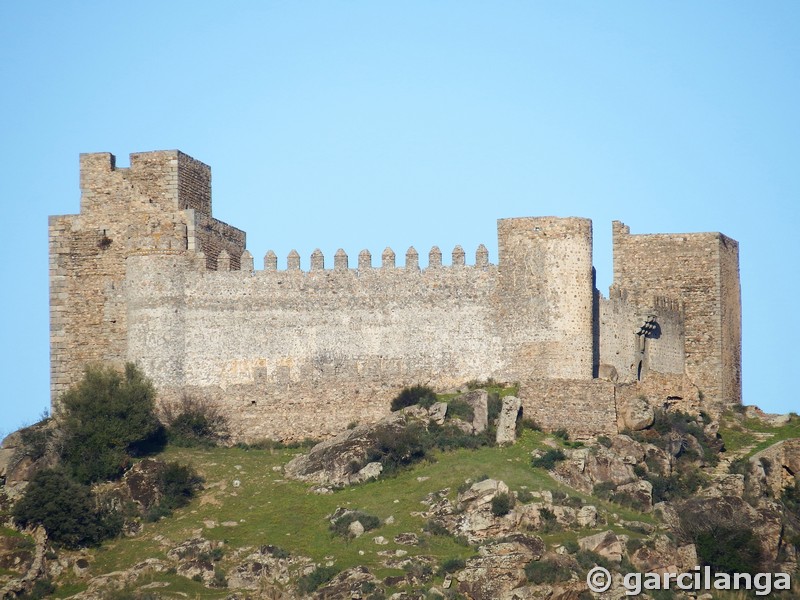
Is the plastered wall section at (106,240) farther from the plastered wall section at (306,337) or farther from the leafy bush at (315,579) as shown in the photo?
the leafy bush at (315,579)

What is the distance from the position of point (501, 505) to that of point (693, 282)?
16.6 metres

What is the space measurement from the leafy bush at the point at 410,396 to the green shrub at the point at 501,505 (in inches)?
289

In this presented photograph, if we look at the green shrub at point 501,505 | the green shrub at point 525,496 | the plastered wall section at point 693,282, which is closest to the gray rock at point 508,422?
the green shrub at point 525,496

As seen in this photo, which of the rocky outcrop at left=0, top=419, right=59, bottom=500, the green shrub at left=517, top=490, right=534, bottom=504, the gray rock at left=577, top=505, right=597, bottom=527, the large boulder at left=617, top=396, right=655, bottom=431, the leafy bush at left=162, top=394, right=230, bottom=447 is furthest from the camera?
the leafy bush at left=162, top=394, right=230, bottom=447

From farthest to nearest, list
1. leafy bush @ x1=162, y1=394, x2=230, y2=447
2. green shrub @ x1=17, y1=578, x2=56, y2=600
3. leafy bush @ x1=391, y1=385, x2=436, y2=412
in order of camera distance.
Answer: leafy bush @ x1=162, y1=394, x2=230, y2=447
leafy bush @ x1=391, y1=385, x2=436, y2=412
green shrub @ x1=17, y1=578, x2=56, y2=600

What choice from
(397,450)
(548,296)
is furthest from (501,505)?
(548,296)

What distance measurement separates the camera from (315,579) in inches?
2007

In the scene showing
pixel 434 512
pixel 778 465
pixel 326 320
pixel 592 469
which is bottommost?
pixel 434 512

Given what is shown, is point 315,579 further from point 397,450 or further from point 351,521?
point 397,450

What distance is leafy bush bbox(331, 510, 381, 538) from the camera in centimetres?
5322

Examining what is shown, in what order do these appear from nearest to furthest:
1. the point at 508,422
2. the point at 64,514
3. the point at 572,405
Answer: the point at 64,514
the point at 508,422
the point at 572,405

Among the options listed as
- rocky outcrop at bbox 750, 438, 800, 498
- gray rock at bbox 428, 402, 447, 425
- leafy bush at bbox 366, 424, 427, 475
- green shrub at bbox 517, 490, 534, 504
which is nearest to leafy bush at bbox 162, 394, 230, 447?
leafy bush at bbox 366, 424, 427, 475

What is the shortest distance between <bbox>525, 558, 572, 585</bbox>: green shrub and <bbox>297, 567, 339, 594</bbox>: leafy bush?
5.09 m

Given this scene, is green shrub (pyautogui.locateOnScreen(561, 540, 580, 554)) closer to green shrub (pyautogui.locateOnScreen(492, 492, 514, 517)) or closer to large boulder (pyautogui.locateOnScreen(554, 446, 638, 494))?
green shrub (pyautogui.locateOnScreen(492, 492, 514, 517))
